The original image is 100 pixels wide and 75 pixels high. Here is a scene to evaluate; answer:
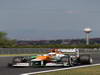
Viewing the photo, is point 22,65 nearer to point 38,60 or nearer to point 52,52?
point 38,60

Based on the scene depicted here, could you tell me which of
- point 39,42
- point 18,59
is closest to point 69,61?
point 18,59

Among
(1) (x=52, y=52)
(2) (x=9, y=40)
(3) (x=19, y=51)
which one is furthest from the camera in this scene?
(2) (x=9, y=40)

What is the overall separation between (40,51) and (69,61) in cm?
2581

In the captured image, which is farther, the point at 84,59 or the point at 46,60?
the point at 84,59

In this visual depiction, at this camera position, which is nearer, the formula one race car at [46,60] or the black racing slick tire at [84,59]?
the formula one race car at [46,60]

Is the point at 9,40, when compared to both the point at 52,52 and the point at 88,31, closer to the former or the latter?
the point at 88,31

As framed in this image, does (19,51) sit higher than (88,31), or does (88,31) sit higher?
(88,31)

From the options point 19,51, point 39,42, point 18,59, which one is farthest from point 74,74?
point 39,42

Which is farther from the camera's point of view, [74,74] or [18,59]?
[18,59]

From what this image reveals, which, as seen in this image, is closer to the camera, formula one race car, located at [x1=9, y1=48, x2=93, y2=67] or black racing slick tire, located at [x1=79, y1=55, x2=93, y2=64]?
formula one race car, located at [x1=9, y1=48, x2=93, y2=67]

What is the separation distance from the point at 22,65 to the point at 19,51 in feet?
78.5

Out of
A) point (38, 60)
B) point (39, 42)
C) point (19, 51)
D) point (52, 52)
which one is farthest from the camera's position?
point (39, 42)

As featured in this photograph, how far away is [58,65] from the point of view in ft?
50.7

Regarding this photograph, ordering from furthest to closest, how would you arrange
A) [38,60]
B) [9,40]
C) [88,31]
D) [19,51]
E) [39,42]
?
[9,40], [88,31], [39,42], [19,51], [38,60]
